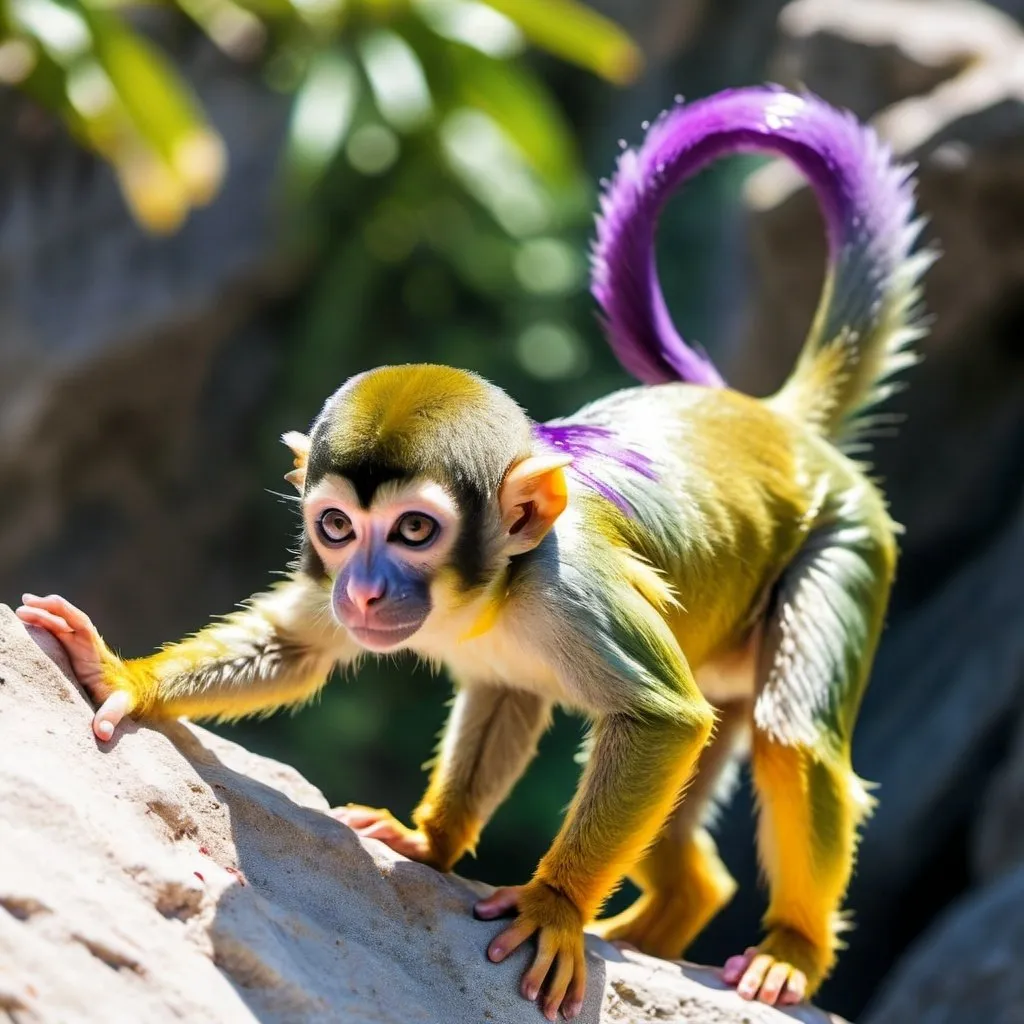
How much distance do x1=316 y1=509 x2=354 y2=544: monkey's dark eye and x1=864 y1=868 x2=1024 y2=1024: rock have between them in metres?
2.84

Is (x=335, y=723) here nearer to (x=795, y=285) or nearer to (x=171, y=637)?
(x=171, y=637)

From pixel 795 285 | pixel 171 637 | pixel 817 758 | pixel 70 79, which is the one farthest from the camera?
pixel 171 637

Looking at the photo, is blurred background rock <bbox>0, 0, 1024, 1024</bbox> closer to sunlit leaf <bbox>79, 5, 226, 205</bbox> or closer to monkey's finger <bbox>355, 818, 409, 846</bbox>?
sunlit leaf <bbox>79, 5, 226, 205</bbox>

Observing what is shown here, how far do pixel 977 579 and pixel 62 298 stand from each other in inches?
221

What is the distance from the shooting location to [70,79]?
27.0 feet

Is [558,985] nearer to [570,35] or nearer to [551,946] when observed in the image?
[551,946]

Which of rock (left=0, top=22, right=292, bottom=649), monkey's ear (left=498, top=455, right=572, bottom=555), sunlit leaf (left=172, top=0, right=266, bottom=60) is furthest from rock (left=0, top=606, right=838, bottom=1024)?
sunlit leaf (left=172, top=0, right=266, bottom=60)

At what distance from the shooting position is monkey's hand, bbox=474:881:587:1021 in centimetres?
286

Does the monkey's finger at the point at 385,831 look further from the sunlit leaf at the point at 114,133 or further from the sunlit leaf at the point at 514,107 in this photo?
the sunlit leaf at the point at 514,107

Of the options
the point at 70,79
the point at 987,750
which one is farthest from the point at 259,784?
the point at 70,79

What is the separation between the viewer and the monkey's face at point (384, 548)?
273cm

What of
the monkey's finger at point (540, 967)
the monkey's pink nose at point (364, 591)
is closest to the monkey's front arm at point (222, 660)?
the monkey's pink nose at point (364, 591)

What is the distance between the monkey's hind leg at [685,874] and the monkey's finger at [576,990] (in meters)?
0.87

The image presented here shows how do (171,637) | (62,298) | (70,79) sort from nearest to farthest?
(70,79) < (62,298) < (171,637)
